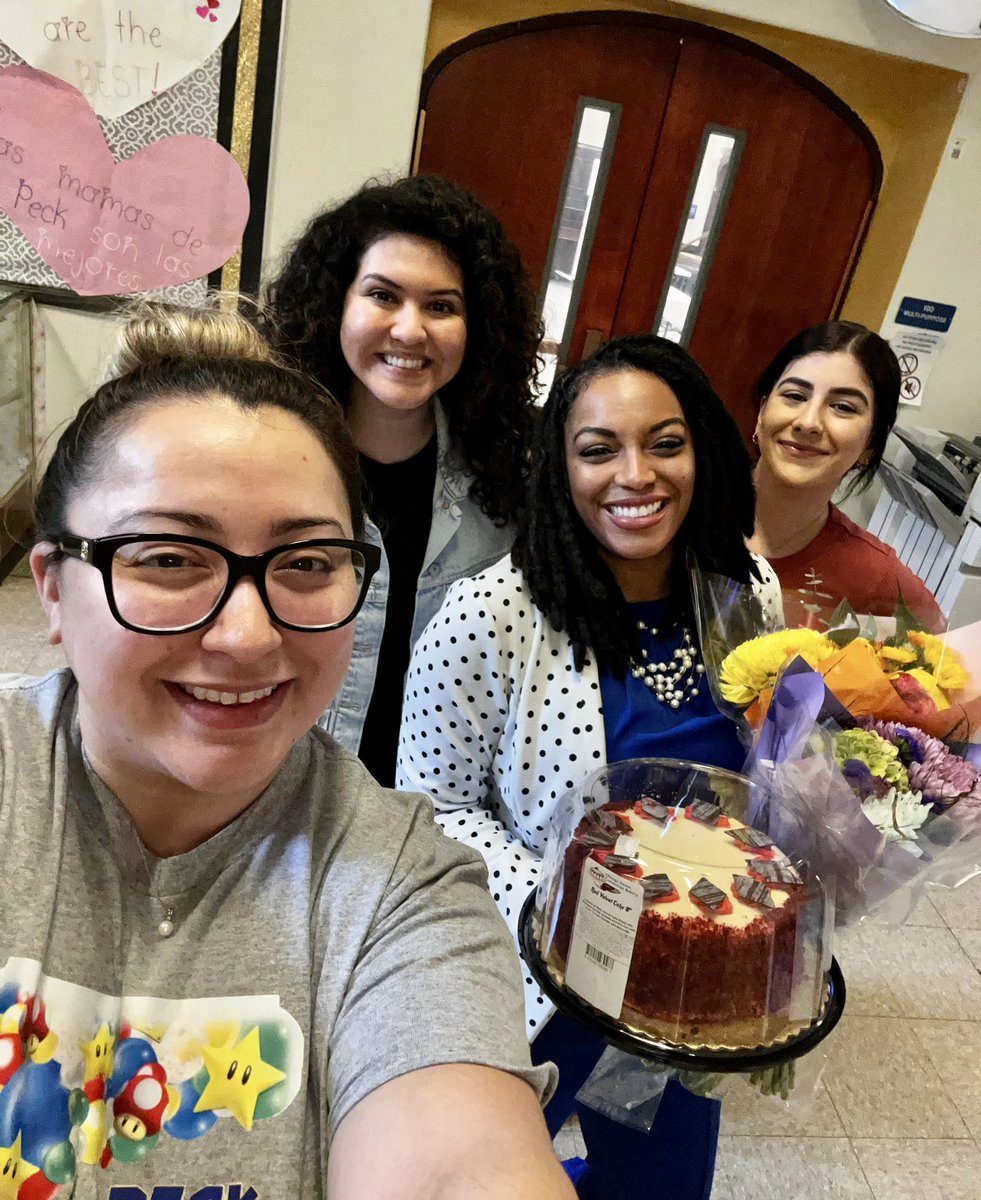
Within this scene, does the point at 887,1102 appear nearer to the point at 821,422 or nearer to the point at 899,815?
the point at 899,815

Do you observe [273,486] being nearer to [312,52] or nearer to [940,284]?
[312,52]

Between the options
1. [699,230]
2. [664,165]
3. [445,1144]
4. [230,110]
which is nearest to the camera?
[445,1144]

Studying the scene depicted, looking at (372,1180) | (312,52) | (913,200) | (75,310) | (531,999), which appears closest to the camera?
(372,1180)

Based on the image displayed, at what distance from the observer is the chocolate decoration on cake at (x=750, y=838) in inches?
40.3

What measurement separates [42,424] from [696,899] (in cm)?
301

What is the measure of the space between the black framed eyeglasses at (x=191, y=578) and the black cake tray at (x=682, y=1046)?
0.50 meters

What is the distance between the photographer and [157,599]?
0.69 m

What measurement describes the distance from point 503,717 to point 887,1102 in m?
1.32

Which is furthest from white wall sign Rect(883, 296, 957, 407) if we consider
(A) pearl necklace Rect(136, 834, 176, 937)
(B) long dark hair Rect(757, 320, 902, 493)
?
(A) pearl necklace Rect(136, 834, 176, 937)

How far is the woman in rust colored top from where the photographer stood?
5.79 ft

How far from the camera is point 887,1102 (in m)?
1.82

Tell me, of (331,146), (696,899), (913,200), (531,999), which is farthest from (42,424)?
(913,200)

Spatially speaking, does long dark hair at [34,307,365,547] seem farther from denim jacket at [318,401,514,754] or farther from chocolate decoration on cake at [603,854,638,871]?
denim jacket at [318,401,514,754]

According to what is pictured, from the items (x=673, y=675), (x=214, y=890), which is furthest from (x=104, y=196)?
(x=214, y=890)
